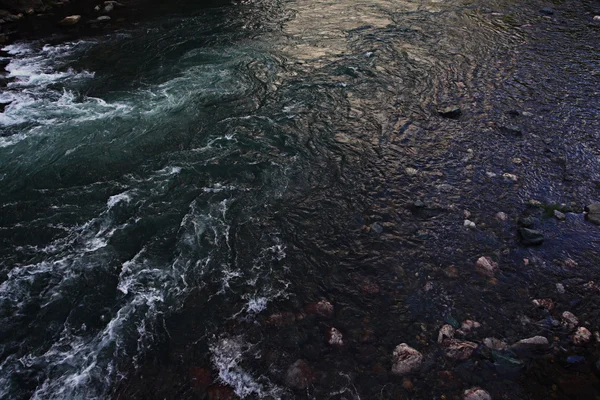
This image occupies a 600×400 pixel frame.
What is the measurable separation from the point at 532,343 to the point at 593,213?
3742 mm

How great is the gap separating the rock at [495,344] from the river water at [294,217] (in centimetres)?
10

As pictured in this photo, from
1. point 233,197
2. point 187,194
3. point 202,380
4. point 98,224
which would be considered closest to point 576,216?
point 233,197

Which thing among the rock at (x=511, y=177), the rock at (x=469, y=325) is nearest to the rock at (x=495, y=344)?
the rock at (x=469, y=325)

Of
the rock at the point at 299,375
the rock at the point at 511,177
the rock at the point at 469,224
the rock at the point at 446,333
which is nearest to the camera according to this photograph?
the rock at the point at 299,375

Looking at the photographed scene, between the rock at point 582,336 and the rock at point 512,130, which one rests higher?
the rock at point 512,130

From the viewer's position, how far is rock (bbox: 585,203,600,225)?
288 inches

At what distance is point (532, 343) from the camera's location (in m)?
5.39

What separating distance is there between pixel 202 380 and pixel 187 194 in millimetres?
4171

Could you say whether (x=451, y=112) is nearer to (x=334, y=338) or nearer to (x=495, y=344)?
(x=495, y=344)

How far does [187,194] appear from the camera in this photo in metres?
8.20

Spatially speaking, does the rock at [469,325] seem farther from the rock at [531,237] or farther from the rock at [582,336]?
the rock at [531,237]

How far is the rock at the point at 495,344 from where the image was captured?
541 cm

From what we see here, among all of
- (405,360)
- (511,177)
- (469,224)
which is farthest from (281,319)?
(511,177)

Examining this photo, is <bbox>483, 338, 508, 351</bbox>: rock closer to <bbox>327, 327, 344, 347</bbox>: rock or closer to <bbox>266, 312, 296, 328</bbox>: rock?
<bbox>327, 327, 344, 347</bbox>: rock
